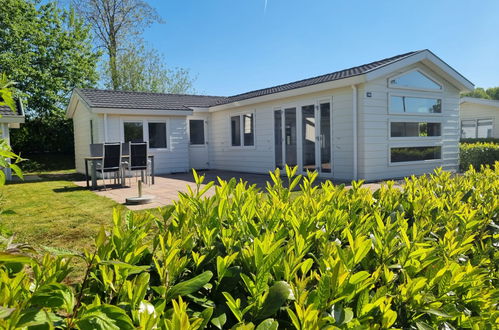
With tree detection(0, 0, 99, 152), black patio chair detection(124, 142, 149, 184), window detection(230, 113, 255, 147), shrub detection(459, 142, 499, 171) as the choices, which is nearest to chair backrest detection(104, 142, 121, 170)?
black patio chair detection(124, 142, 149, 184)

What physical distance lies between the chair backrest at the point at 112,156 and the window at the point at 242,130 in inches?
226

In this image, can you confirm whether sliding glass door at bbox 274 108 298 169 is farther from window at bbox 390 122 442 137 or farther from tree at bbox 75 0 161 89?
tree at bbox 75 0 161 89

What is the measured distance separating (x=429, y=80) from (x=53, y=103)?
21.0 metres

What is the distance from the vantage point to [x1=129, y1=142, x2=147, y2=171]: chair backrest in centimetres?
1033

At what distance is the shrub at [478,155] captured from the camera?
45.0 ft

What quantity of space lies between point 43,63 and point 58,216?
67.1ft

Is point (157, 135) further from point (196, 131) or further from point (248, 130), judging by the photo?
point (248, 130)

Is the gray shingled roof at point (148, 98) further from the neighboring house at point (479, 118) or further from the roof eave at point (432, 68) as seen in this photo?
the neighboring house at point (479, 118)

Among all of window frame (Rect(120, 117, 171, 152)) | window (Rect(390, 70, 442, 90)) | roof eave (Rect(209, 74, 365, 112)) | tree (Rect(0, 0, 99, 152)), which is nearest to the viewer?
roof eave (Rect(209, 74, 365, 112))

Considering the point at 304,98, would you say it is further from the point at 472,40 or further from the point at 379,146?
the point at 472,40

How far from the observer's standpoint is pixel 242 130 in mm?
14625

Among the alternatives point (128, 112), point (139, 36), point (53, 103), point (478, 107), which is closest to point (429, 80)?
point (128, 112)

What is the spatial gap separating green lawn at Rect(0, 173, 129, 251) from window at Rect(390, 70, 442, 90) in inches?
360

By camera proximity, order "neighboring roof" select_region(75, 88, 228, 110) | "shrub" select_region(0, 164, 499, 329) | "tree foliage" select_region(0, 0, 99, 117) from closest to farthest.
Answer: "shrub" select_region(0, 164, 499, 329)
"neighboring roof" select_region(75, 88, 228, 110)
"tree foliage" select_region(0, 0, 99, 117)
